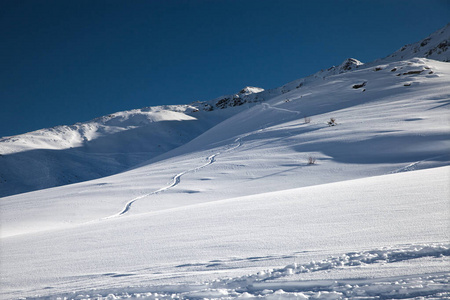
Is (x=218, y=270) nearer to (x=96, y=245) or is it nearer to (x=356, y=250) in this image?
(x=356, y=250)

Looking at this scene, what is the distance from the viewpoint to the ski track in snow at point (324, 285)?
4.44ft

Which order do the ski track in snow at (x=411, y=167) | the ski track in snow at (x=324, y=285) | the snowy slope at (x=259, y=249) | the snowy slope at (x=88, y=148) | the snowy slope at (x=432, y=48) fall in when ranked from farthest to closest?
the snowy slope at (x=432, y=48) < the snowy slope at (x=88, y=148) < the ski track in snow at (x=411, y=167) < the snowy slope at (x=259, y=249) < the ski track in snow at (x=324, y=285)

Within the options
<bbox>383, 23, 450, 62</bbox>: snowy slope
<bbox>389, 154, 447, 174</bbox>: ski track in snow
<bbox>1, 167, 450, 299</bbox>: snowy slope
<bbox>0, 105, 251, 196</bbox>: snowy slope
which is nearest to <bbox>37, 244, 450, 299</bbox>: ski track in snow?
<bbox>1, 167, 450, 299</bbox>: snowy slope

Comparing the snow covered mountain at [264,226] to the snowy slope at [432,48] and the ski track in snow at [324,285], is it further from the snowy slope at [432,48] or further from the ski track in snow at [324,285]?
the snowy slope at [432,48]

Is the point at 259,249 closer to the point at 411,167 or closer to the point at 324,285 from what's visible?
the point at 324,285

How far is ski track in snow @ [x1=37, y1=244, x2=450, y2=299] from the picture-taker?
1354 mm

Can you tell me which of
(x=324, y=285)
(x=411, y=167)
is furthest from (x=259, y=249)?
(x=411, y=167)

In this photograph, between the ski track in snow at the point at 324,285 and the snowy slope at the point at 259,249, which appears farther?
the snowy slope at the point at 259,249

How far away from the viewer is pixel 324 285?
1.51 metres

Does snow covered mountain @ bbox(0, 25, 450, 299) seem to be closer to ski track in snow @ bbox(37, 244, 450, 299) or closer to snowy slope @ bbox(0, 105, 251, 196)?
ski track in snow @ bbox(37, 244, 450, 299)

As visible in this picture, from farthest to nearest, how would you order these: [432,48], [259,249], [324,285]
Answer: [432,48], [259,249], [324,285]

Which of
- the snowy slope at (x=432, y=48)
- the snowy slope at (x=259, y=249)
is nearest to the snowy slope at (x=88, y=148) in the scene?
the snowy slope at (x=259, y=249)

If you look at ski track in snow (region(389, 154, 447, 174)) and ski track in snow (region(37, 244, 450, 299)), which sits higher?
ski track in snow (region(389, 154, 447, 174))

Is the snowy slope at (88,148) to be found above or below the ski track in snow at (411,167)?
above
